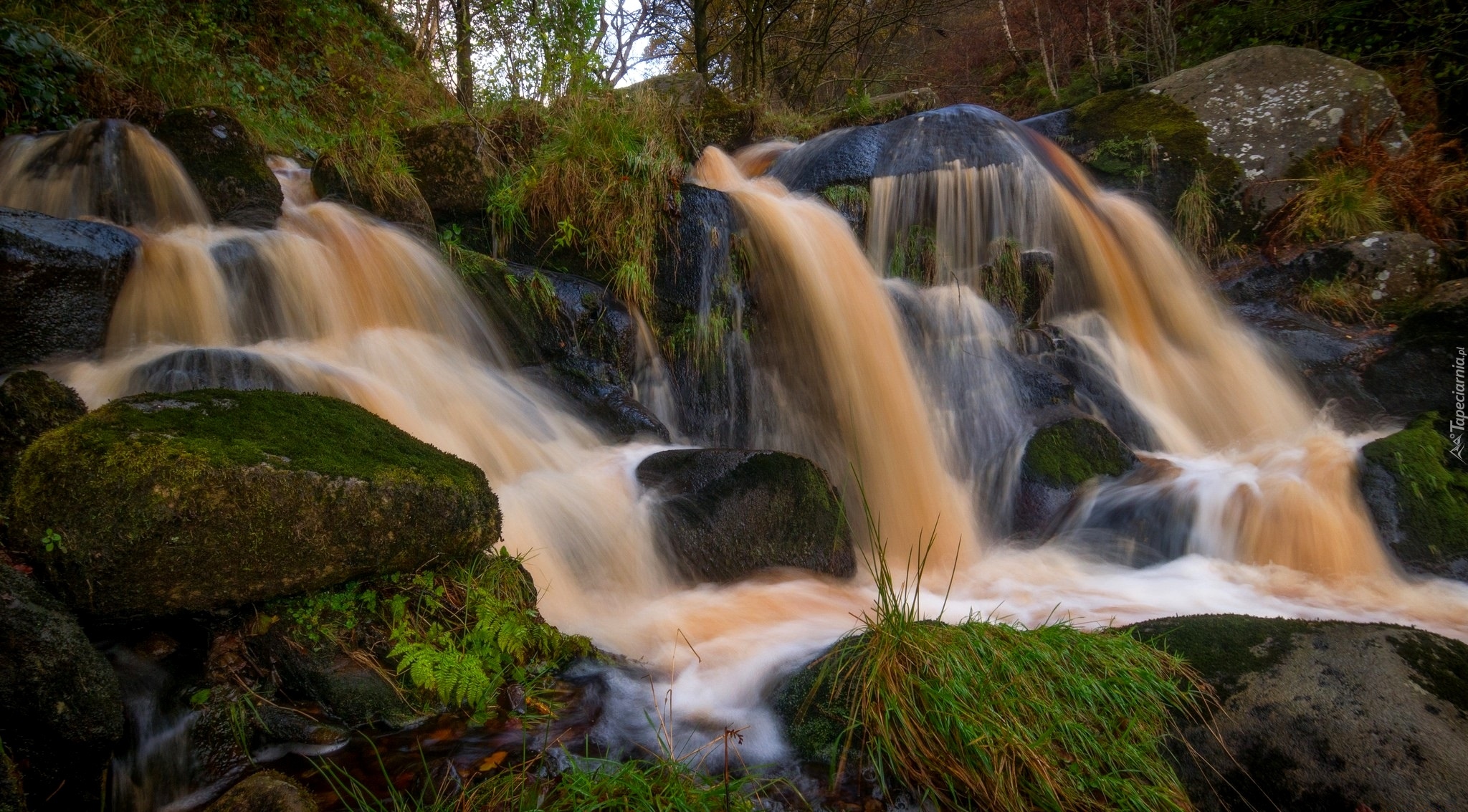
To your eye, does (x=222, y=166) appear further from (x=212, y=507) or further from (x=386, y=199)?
(x=212, y=507)

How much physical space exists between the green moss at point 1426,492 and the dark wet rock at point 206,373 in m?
6.57

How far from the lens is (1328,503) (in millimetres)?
4617

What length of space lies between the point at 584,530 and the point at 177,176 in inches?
180

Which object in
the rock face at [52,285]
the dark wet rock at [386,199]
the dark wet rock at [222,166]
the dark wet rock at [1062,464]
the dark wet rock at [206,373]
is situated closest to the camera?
the dark wet rock at [206,373]

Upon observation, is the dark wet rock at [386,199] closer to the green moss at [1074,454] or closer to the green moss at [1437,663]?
the green moss at [1074,454]

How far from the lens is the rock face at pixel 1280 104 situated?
821 cm

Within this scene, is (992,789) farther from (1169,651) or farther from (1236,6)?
(1236,6)

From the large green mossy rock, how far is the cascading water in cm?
105

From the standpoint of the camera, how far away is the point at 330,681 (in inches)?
95.8

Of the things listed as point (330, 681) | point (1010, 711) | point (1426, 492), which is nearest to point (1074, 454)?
point (1426, 492)

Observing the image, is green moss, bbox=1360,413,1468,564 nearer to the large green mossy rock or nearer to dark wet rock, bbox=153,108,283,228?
the large green mossy rock

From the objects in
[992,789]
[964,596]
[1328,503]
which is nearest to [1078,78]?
[1328,503]

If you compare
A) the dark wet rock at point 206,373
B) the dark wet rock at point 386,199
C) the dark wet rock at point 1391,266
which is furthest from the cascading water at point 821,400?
the dark wet rock at point 1391,266

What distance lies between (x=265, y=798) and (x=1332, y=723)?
2.99m
